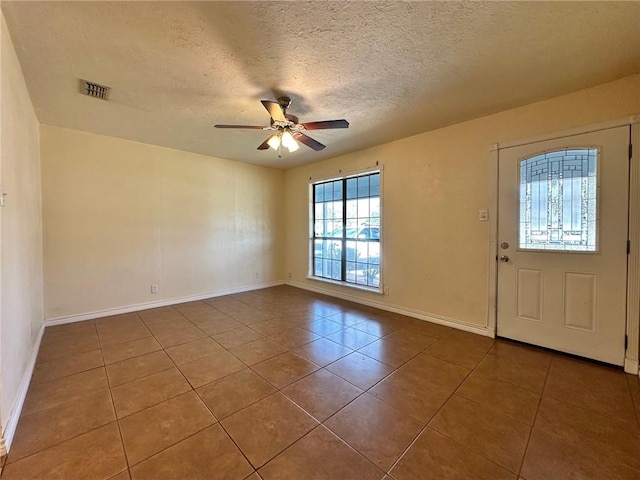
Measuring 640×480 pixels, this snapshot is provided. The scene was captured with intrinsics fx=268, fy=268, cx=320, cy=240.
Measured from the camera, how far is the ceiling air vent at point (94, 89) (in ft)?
7.99

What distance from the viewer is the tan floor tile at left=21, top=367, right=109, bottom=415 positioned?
6.26ft

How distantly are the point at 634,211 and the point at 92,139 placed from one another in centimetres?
606

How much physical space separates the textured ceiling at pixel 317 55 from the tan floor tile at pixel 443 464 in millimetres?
2591

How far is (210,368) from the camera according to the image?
242cm

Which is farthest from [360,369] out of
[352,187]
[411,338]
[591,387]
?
[352,187]

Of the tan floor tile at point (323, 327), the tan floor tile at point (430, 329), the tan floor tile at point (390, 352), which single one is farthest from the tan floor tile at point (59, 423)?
the tan floor tile at point (430, 329)

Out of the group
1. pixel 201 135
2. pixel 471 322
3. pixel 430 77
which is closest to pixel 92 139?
pixel 201 135

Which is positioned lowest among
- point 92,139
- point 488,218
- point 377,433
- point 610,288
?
point 377,433

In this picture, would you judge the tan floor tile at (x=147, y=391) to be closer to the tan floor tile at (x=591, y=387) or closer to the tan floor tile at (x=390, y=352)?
the tan floor tile at (x=390, y=352)

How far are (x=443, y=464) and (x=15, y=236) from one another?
320 cm

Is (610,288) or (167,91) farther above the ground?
(167,91)

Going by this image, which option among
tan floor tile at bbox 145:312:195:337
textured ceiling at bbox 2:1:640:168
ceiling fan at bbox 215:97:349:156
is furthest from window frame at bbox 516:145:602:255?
tan floor tile at bbox 145:312:195:337

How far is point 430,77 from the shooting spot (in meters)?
2.32

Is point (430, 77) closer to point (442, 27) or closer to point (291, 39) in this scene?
point (442, 27)
